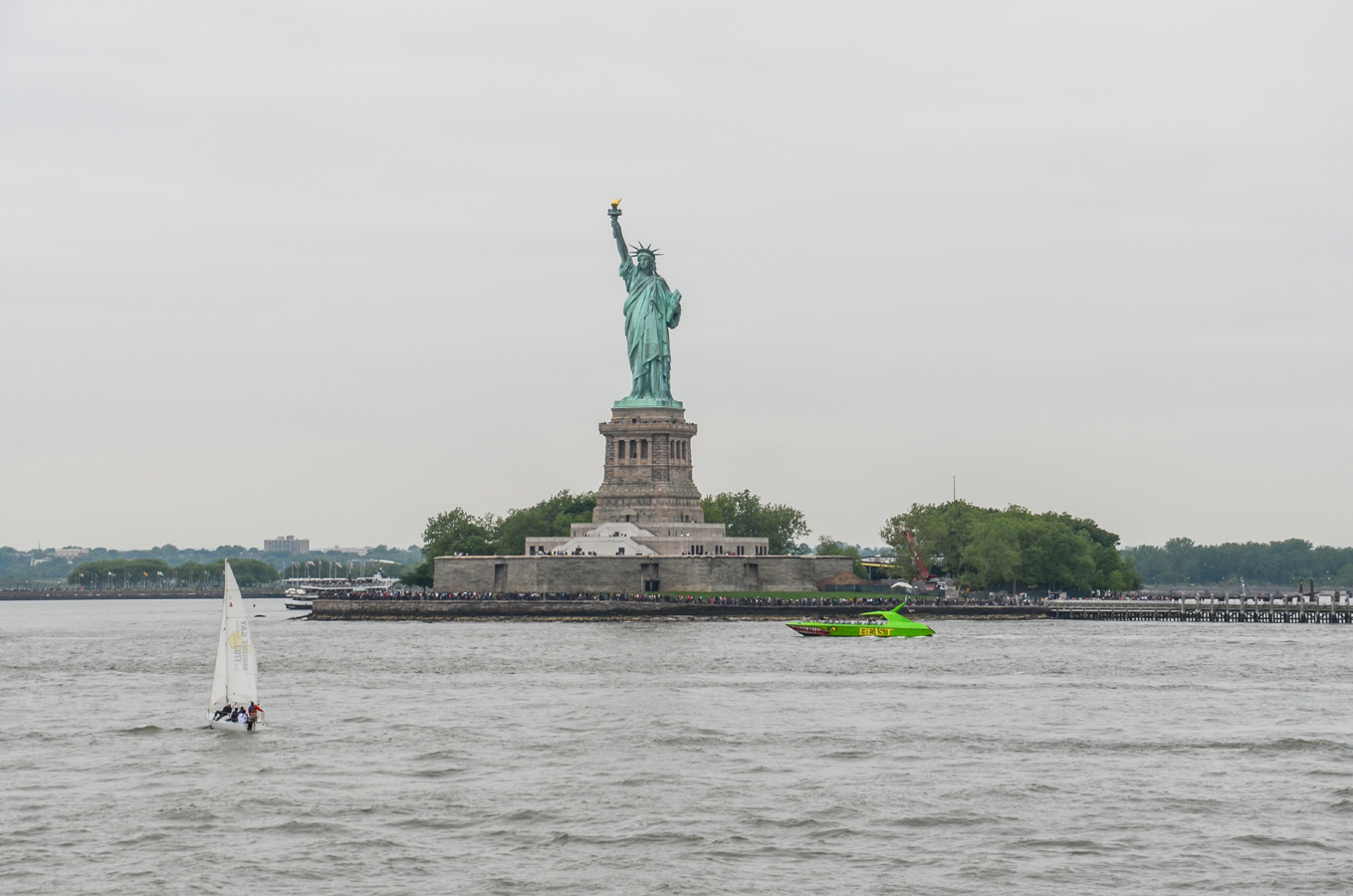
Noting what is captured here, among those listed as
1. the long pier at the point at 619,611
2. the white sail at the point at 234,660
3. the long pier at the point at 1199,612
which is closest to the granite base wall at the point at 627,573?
the long pier at the point at 619,611

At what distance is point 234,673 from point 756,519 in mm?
104467

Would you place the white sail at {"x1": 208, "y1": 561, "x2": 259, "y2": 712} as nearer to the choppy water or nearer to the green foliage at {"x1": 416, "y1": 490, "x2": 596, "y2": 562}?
the choppy water

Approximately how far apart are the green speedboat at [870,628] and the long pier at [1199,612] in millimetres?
25307

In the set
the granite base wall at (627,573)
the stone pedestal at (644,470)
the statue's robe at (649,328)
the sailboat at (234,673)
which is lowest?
the sailboat at (234,673)

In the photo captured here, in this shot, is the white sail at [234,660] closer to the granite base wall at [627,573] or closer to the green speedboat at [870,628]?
the green speedboat at [870,628]

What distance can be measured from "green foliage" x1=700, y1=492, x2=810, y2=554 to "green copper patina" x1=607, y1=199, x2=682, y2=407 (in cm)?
2340

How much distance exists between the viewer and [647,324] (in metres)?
126

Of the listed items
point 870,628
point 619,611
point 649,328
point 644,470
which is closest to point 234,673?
point 870,628

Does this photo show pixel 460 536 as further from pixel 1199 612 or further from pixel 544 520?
pixel 1199 612

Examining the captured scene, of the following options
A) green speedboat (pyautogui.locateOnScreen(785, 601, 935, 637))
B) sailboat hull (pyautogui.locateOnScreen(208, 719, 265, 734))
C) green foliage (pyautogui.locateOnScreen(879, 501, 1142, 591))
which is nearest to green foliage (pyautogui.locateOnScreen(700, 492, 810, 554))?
green foliage (pyautogui.locateOnScreen(879, 501, 1142, 591))

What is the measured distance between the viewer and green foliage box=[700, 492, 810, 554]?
150625mm

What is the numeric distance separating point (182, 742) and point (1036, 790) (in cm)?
2285

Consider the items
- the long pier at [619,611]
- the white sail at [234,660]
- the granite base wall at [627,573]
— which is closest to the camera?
the white sail at [234,660]

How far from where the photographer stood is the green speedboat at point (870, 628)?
9725cm
